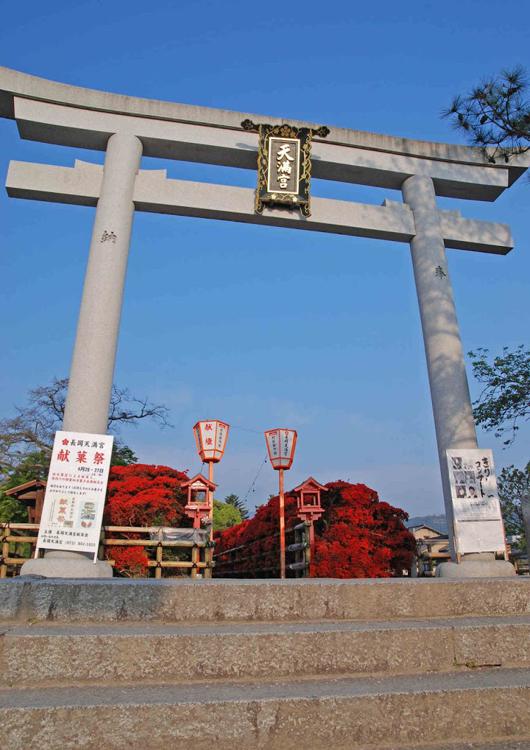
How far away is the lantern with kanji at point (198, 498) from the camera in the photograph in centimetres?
898

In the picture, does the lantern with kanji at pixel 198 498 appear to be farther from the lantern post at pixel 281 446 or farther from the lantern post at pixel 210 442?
the lantern post at pixel 281 446

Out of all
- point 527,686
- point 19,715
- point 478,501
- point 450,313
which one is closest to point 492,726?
point 527,686

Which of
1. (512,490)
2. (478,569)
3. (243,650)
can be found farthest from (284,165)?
(512,490)

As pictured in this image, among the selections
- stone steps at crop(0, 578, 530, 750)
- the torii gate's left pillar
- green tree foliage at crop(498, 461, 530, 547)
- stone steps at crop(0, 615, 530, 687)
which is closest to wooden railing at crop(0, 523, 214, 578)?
the torii gate's left pillar

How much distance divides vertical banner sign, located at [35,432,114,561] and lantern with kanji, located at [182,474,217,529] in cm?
344

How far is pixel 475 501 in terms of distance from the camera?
6504 millimetres

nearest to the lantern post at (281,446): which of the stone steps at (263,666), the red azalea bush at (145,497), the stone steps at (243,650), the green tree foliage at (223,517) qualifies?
the red azalea bush at (145,497)

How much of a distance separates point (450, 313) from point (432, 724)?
6.57 m

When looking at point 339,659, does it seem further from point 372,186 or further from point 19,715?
point 372,186

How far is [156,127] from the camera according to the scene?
8086 millimetres

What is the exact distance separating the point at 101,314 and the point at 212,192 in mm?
2753

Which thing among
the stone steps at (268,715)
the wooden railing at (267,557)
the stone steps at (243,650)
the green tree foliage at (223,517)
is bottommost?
the stone steps at (268,715)

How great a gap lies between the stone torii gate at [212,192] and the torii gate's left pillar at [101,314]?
15 mm

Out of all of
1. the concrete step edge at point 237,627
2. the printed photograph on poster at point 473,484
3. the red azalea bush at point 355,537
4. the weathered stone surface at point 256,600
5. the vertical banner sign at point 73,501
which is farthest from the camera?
the red azalea bush at point 355,537
